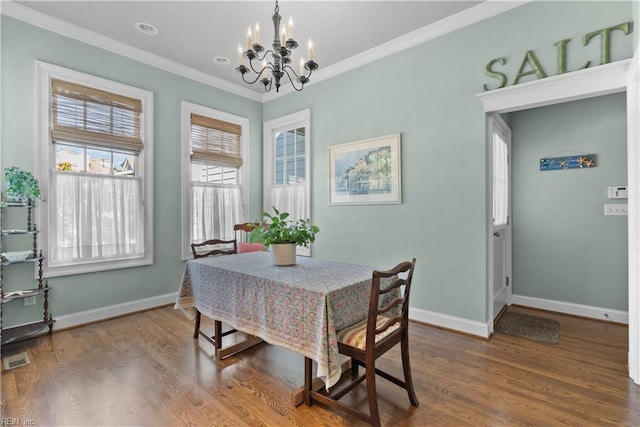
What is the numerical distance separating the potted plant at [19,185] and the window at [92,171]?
25cm

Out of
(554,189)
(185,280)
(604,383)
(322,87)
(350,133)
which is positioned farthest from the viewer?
(322,87)

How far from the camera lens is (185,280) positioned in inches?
106

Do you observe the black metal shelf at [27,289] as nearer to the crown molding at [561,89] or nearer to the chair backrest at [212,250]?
the chair backrest at [212,250]

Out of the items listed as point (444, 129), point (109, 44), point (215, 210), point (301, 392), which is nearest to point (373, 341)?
point (301, 392)

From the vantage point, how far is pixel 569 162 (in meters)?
3.50

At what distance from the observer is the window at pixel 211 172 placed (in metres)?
4.09

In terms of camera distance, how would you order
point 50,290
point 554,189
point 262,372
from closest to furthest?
point 262,372
point 50,290
point 554,189

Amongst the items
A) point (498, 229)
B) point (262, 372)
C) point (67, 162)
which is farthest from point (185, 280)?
point (498, 229)

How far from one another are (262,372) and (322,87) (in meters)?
3.54

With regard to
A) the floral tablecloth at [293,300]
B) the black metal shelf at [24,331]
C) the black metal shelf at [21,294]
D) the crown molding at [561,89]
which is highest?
the crown molding at [561,89]

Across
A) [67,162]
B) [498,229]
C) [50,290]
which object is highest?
[67,162]

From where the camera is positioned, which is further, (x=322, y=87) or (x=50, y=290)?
(x=322, y=87)

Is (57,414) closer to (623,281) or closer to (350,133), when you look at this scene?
(350,133)

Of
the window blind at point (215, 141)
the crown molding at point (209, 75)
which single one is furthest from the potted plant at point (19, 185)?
the window blind at point (215, 141)
